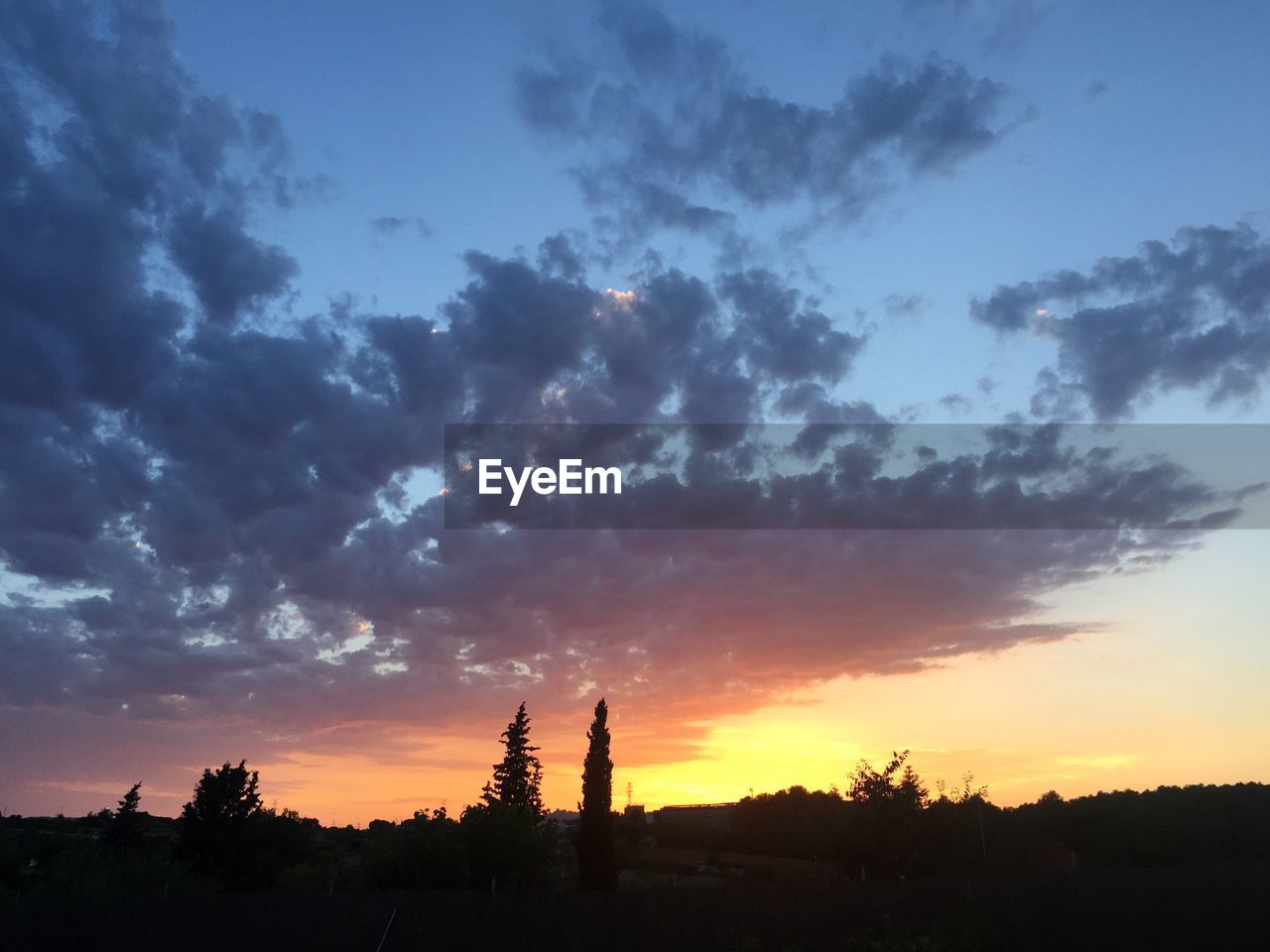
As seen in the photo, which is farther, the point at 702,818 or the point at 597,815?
the point at 702,818

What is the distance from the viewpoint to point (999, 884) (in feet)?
86.9

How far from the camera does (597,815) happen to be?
4919 centimetres

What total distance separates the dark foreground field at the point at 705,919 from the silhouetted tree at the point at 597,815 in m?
23.3

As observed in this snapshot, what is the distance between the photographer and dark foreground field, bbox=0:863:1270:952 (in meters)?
20.3

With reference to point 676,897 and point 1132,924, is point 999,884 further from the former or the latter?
point 676,897

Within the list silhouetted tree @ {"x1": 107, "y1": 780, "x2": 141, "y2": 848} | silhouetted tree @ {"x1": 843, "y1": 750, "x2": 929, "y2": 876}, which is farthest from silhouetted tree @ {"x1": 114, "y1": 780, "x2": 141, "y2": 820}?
silhouetted tree @ {"x1": 843, "y1": 750, "x2": 929, "y2": 876}

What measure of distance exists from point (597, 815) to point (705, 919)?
26.7 meters

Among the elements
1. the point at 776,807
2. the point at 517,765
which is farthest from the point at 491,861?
the point at 776,807

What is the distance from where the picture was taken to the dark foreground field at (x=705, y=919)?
20.3m

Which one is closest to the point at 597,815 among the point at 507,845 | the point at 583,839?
the point at 583,839

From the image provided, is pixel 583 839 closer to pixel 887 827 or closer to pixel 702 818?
pixel 887 827

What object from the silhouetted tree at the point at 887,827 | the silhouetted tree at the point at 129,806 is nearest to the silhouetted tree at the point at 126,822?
the silhouetted tree at the point at 129,806

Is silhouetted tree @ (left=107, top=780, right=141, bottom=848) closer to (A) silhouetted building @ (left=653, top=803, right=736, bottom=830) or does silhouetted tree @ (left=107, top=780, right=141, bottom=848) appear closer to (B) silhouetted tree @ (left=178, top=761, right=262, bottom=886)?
(B) silhouetted tree @ (left=178, top=761, right=262, bottom=886)

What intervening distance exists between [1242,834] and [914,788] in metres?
40.1
